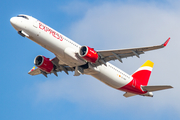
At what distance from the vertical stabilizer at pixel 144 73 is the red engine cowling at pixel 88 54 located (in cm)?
997

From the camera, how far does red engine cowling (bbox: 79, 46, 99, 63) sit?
31.0 meters

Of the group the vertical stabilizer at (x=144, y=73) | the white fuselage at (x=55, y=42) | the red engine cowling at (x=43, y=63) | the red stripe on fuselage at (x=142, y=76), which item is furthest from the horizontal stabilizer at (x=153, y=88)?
the red engine cowling at (x=43, y=63)

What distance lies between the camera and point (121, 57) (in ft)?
108

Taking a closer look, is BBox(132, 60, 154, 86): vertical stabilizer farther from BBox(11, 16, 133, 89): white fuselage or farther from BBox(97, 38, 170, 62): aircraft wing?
BBox(97, 38, 170, 62): aircraft wing

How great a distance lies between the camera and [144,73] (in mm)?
40750

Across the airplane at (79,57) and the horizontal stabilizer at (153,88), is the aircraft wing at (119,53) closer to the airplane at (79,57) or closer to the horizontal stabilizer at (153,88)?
the airplane at (79,57)

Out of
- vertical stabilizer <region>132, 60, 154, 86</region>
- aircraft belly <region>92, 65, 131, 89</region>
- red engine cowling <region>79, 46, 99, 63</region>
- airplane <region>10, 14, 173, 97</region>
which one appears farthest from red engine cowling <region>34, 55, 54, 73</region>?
vertical stabilizer <region>132, 60, 154, 86</region>

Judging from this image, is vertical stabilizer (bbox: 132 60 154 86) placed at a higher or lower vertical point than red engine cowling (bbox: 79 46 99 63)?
higher

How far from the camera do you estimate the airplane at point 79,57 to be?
30250mm

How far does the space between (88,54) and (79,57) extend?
65.8 inches

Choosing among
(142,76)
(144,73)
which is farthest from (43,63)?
(144,73)

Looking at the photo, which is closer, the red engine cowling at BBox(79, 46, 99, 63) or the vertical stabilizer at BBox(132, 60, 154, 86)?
the red engine cowling at BBox(79, 46, 99, 63)

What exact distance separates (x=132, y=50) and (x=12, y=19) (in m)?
13.3

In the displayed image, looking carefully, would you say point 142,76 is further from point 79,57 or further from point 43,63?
point 43,63
